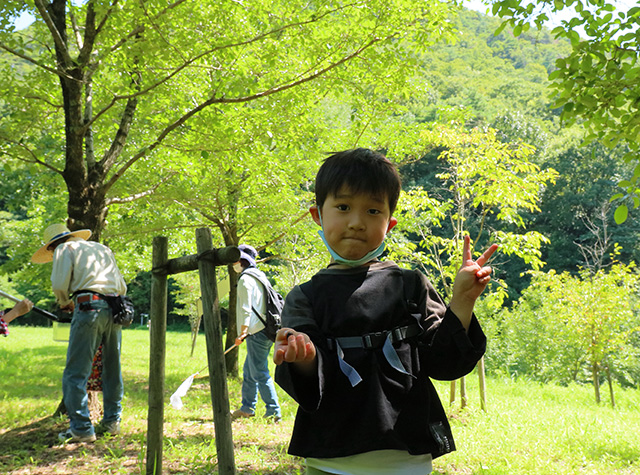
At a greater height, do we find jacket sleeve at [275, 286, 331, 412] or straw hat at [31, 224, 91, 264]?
straw hat at [31, 224, 91, 264]

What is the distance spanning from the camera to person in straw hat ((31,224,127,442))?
15.4 ft

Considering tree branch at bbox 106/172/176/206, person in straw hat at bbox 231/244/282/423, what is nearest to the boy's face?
person in straw hat at bbox 231/244/282/423

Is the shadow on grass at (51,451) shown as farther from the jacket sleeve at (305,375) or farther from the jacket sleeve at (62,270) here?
the jacket sleeve at (305,375)

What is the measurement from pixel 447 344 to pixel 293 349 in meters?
0.49

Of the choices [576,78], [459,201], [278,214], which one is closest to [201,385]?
[278,214]

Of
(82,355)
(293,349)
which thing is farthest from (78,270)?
(293,349)

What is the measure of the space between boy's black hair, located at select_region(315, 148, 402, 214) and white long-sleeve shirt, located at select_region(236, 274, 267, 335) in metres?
4.02

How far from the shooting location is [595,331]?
12102 millimetres

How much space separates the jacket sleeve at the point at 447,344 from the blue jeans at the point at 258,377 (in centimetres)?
433

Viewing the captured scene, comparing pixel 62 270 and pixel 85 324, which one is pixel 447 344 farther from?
pixel 62 270

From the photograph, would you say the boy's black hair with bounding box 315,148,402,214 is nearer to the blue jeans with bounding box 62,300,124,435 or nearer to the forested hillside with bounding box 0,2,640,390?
the forested hillside with bounding box 0,2,640,390

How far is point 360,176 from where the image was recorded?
1.72 m

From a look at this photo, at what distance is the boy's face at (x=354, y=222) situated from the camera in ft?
5.63

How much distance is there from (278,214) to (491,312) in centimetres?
1367
